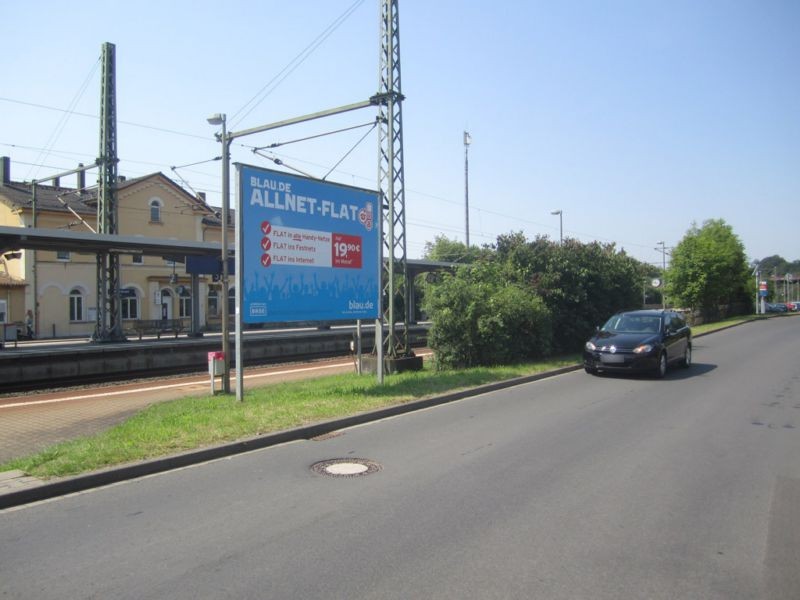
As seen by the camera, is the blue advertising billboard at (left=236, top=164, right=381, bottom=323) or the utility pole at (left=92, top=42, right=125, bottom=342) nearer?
the blue advertising billboard at (left=236, top=164, right=381, bottom=323)

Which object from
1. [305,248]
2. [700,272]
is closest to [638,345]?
[305,248]

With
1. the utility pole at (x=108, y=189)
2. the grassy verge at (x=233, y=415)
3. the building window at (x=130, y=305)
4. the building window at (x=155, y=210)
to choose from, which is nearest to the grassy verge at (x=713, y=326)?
the grassy verge at (x=233, y=415)

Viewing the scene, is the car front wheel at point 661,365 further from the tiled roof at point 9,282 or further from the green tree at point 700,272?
the tiled roof at point 9,282

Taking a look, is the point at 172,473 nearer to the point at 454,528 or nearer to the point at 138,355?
the point at 454,528

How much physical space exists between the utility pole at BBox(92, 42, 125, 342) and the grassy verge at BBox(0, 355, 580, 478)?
45.3 feet

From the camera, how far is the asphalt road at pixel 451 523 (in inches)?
151

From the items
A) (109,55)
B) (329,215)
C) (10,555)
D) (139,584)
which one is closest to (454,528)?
(139,584)

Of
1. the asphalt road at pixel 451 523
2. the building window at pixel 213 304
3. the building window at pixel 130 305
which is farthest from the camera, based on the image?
the building window at pixel 213 304

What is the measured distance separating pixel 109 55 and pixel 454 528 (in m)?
25.1

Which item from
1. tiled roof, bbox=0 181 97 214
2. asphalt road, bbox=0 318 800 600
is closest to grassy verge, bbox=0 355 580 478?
asphalt road, bbox=0 318 800 600

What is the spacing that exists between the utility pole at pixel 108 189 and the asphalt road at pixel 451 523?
18.7 metres

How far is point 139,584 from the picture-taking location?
151 inches

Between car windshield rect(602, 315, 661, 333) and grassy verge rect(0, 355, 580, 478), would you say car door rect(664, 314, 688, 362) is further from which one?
grassy verge rect(0, 355, 580, 478)

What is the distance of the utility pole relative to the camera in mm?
23266
